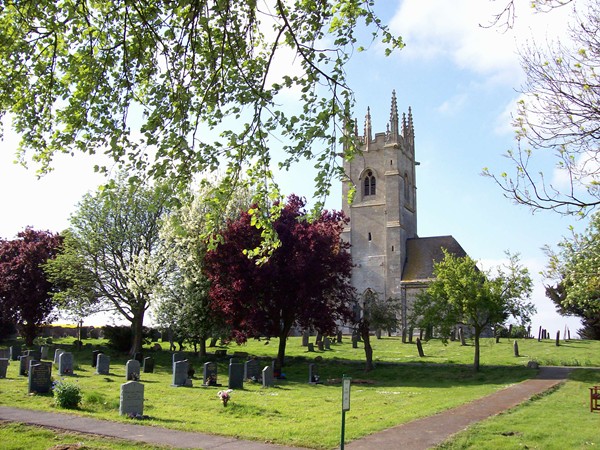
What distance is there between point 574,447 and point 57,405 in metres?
12.5

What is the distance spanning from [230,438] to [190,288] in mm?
20722

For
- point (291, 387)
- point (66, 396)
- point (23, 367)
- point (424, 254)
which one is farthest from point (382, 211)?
point (66, 396)

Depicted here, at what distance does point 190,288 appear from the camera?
105 ft

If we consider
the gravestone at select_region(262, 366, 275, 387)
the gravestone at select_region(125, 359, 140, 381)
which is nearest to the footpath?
the gravestone at select_region(125, 359, 140, 381)

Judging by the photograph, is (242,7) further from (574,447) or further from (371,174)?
(371,174)

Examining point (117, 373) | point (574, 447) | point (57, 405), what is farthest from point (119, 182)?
point (574, 447)

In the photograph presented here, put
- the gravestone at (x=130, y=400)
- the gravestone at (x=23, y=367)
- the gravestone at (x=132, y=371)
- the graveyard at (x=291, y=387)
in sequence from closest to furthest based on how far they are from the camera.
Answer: the graveyard at (x=291, y=387) → the gravestone at (x=130, y=400) → the gravestone at (x=132, y=371) → the gravestone at (x=23, y=367)

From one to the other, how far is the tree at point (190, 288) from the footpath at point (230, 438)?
1692 cm

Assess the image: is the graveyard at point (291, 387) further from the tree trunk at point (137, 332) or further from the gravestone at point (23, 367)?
the tree trunk at point (137, 332)

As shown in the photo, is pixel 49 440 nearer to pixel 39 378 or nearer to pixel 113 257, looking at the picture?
pixel 39 378

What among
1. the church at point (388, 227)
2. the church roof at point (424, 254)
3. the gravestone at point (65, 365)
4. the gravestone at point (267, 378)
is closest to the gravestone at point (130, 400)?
the gravestone at point (267, 378)

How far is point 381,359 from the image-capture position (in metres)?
31.9

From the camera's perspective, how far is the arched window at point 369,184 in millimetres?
65125

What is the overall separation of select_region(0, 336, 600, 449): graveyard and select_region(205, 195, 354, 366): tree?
2615 mm
